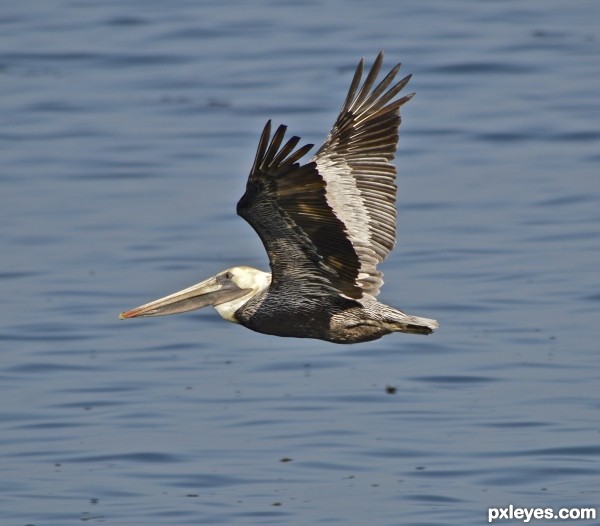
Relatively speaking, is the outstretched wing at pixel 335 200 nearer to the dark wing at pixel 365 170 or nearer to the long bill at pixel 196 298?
the dark wing at pixel 365 170

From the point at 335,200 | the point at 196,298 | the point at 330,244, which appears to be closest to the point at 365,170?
the point at 335,200

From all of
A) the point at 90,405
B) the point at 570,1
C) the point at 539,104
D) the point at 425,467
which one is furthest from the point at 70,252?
the point at 570,1

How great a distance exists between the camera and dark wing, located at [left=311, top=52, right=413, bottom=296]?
924 centimetres

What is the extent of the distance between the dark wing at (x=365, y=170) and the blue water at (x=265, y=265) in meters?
1.58

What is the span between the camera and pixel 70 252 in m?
15.0

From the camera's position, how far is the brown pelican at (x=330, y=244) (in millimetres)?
8117

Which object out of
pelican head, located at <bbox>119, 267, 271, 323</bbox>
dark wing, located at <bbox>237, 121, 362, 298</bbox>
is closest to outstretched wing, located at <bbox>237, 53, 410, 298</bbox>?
dark wing, located at <bbox>237, 121, 362, 298</bbox>

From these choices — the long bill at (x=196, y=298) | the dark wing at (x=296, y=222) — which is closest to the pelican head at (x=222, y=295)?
the long bill at (x=196, y=298)

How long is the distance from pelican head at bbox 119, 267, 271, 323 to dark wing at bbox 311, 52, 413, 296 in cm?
59

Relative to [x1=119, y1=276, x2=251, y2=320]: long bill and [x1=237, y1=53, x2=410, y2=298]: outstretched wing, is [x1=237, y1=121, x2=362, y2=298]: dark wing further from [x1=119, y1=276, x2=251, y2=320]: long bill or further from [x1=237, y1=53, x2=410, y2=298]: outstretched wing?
[x1=119, y1=276, x2=251, y2=320]: long bill

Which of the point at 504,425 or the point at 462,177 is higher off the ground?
the point at 462,177

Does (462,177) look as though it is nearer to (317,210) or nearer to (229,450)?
(229,450)

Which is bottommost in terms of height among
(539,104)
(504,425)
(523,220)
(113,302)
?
(504,425)

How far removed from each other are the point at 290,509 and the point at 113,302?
13.7 ft
